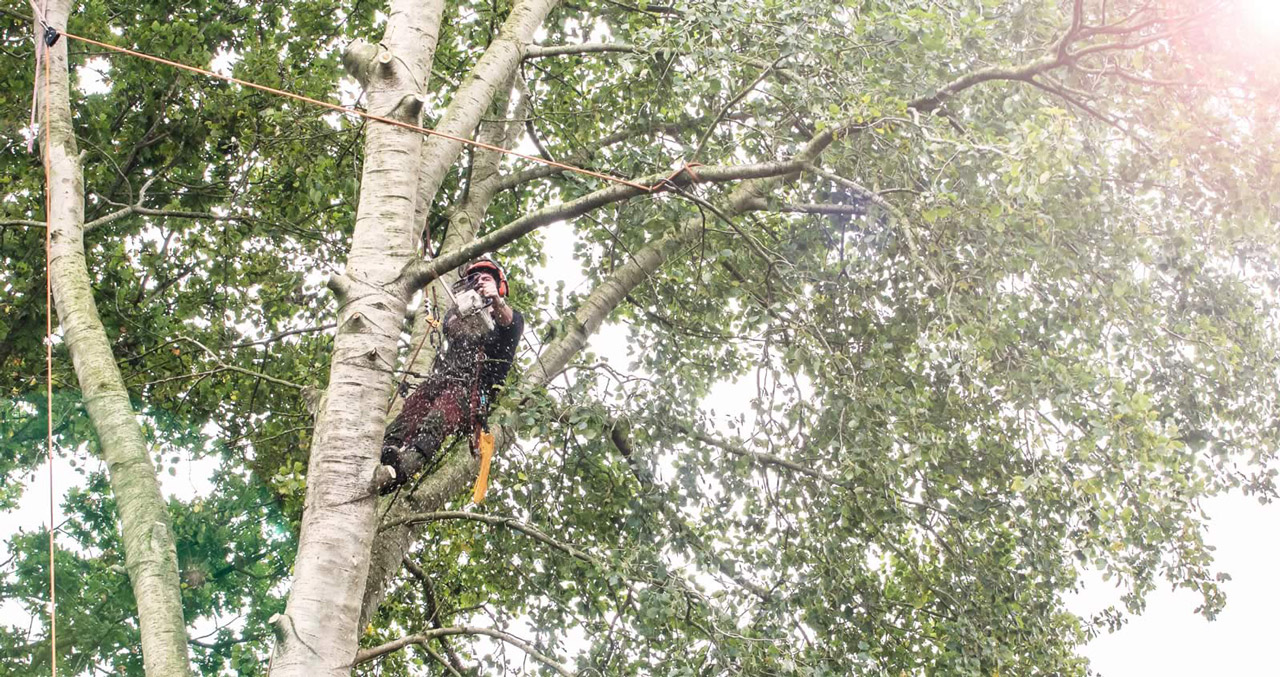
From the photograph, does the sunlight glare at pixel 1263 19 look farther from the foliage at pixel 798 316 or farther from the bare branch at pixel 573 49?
the bare branch at pixel 573 49

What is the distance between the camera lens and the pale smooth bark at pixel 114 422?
3688 millimetres

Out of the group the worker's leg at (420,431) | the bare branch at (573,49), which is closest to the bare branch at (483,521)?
the worker's leg at (420,431)

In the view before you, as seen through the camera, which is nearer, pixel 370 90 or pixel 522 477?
pixel 370 90

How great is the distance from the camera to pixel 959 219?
4.70m

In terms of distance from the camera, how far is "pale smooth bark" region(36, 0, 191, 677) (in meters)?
3.69

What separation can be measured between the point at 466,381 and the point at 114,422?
150 centimetres

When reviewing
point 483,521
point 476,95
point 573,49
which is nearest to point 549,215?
point 483,521

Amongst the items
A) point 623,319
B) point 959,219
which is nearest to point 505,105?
point 623,319

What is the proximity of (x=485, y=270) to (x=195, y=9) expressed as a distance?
179 inches

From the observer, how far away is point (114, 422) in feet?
13.4

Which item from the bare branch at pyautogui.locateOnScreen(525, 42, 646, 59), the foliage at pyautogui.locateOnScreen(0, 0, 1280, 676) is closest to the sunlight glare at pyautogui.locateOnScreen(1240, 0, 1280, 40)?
the foliage at pyautogui.locateOnScreen(0, 0, 1280, 676)

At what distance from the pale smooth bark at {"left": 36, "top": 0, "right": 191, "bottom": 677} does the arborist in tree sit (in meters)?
0.97

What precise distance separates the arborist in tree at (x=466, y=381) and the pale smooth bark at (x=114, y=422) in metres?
0.97

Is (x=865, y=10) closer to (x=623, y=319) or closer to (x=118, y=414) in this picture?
(x=623, y=319)
